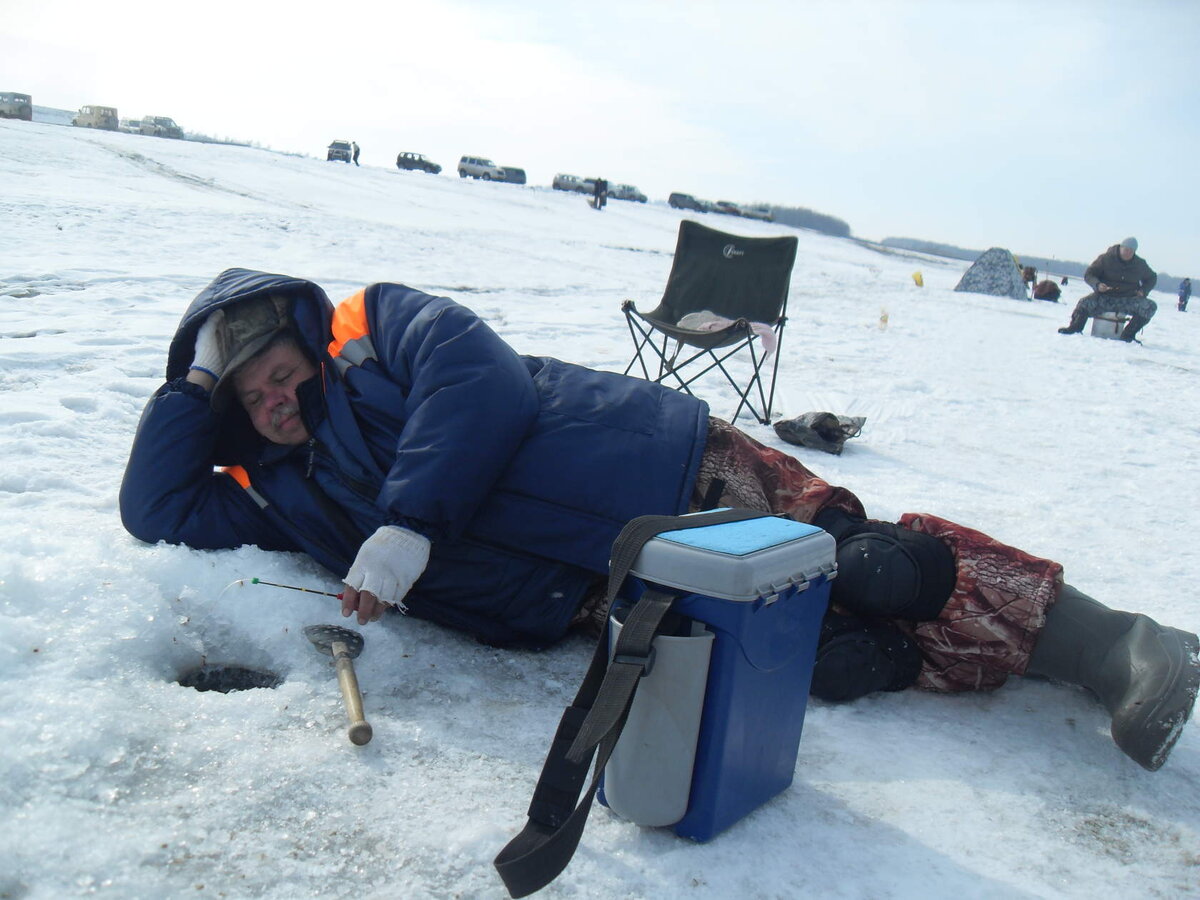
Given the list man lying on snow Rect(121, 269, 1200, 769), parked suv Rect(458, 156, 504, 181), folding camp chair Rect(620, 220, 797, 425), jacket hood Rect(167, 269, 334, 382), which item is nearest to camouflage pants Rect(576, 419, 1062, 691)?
man lying on snow Rect(121, 269, 1200, 769)

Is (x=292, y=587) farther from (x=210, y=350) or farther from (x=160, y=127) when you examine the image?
(x=160, y=127)

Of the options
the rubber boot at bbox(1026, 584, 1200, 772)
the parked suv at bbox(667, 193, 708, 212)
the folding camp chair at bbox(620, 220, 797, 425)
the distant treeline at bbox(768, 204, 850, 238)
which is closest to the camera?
the rubber boot at bbox(1026, 584, 1200, 772)

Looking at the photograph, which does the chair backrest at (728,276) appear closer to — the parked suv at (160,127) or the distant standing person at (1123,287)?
the distant standing person at (1123,287)

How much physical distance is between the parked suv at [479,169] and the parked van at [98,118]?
13.6 meters

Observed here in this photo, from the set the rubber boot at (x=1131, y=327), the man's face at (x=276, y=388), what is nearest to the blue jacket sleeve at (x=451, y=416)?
the man's face at (x=276, y=388)

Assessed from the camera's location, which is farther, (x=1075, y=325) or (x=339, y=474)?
(x=1075, y=325)

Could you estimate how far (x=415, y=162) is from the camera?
41.5m

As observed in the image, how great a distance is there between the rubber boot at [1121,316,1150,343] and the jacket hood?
1088 centimetres

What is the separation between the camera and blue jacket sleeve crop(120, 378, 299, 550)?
231 cm

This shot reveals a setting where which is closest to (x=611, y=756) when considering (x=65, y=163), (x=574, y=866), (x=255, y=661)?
(x=574, y=866)

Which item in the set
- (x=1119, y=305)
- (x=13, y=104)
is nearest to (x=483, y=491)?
(x=1119, y=305)

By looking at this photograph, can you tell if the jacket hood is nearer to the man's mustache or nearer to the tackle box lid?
the man's mustache

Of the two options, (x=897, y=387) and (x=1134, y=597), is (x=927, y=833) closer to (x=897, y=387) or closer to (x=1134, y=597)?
(x=1134, y=597)

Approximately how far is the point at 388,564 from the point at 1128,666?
1.65 meters
